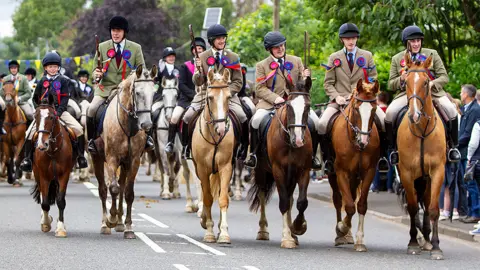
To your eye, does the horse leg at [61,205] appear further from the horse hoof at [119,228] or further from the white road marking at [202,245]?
the white road marking at [202,245]

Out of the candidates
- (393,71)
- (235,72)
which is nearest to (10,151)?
(235,72)

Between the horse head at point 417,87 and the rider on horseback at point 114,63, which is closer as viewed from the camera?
the horse head at point 417,87

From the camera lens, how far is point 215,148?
56.7 feet

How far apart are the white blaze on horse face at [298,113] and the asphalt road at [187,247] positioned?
1.56 meters

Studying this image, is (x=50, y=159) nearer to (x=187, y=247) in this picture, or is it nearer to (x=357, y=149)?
(x=187, y=247)

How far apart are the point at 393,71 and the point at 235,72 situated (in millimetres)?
2516

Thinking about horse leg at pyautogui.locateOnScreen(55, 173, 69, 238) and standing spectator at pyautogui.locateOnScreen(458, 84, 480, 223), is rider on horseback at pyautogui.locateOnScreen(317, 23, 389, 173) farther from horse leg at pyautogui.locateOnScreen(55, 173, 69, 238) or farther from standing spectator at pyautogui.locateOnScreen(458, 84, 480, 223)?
horse leg at pyautogui.locateOnScreen(55, 173, 69, 238)

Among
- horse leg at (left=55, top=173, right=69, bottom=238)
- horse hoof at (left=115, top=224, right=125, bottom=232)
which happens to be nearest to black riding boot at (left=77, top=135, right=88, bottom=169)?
horse leg at (left=55, top=173, right=69, bottom=238)

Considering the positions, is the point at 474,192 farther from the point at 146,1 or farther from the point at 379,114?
the point at 146,1

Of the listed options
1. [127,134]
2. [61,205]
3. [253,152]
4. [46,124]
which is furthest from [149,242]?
[46,124]

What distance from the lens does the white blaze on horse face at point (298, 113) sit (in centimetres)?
1641

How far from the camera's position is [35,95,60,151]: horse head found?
18062 millimetres

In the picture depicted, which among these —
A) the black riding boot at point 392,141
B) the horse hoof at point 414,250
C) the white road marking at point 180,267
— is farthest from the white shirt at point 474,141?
the white road marking at point 180,267

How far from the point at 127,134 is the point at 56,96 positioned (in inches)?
71.4
